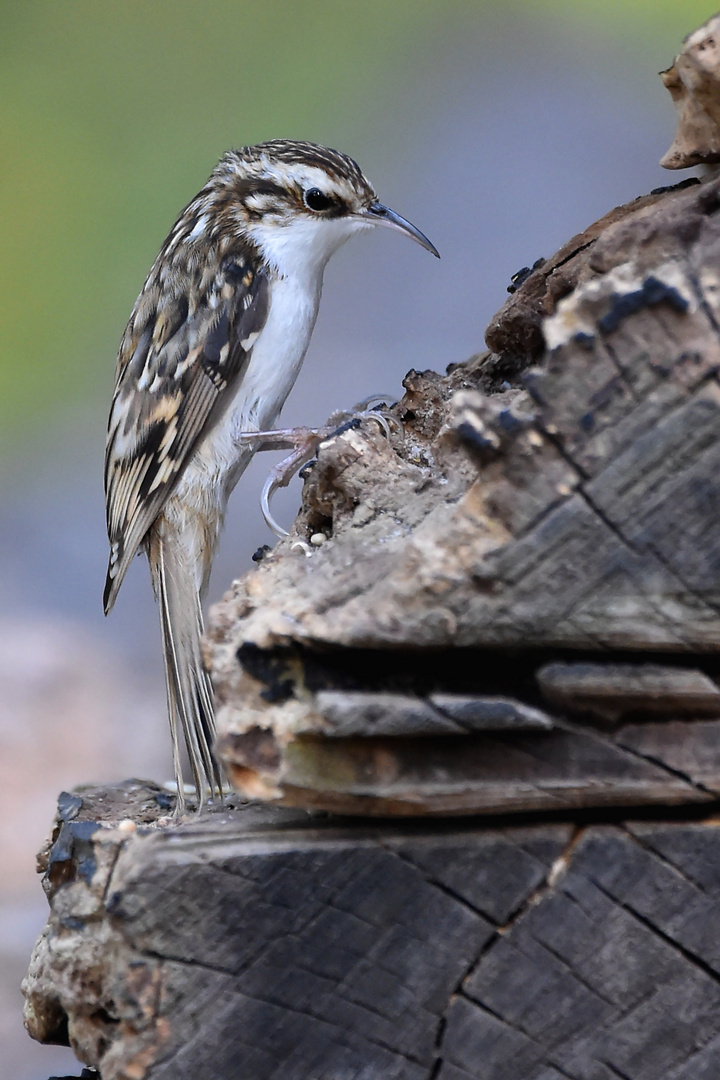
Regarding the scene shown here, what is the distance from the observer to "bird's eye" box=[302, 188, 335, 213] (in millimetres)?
2369

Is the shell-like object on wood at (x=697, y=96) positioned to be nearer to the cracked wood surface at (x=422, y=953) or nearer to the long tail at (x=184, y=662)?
the cracked wood surface at (x=422, y=953)

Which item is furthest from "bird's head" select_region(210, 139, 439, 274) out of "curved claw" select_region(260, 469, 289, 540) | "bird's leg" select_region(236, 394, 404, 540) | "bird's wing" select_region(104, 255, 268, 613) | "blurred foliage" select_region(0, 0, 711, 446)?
"blurred foliage" select_region(0, 0, 711, 446)

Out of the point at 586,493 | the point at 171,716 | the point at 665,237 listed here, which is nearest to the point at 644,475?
the point at 586,493

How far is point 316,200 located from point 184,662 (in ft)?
3.57

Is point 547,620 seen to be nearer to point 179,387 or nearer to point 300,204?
point 179,387

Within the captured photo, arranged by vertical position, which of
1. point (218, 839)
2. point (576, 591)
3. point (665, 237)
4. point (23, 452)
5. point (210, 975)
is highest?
point (23, 452)

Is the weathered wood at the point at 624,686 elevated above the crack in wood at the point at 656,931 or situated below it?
above

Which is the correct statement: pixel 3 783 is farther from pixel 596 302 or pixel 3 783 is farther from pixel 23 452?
pixel 596 302

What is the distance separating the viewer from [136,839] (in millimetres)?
1031

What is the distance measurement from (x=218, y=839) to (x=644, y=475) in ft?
1.68

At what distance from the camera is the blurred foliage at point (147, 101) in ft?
10.8

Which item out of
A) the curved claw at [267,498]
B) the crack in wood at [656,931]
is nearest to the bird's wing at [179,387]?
the curved claw at [267,498]

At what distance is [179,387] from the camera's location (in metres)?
2.33

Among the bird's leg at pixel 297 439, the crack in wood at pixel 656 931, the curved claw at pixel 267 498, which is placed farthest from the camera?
the bird's leg at pixel 297 439
